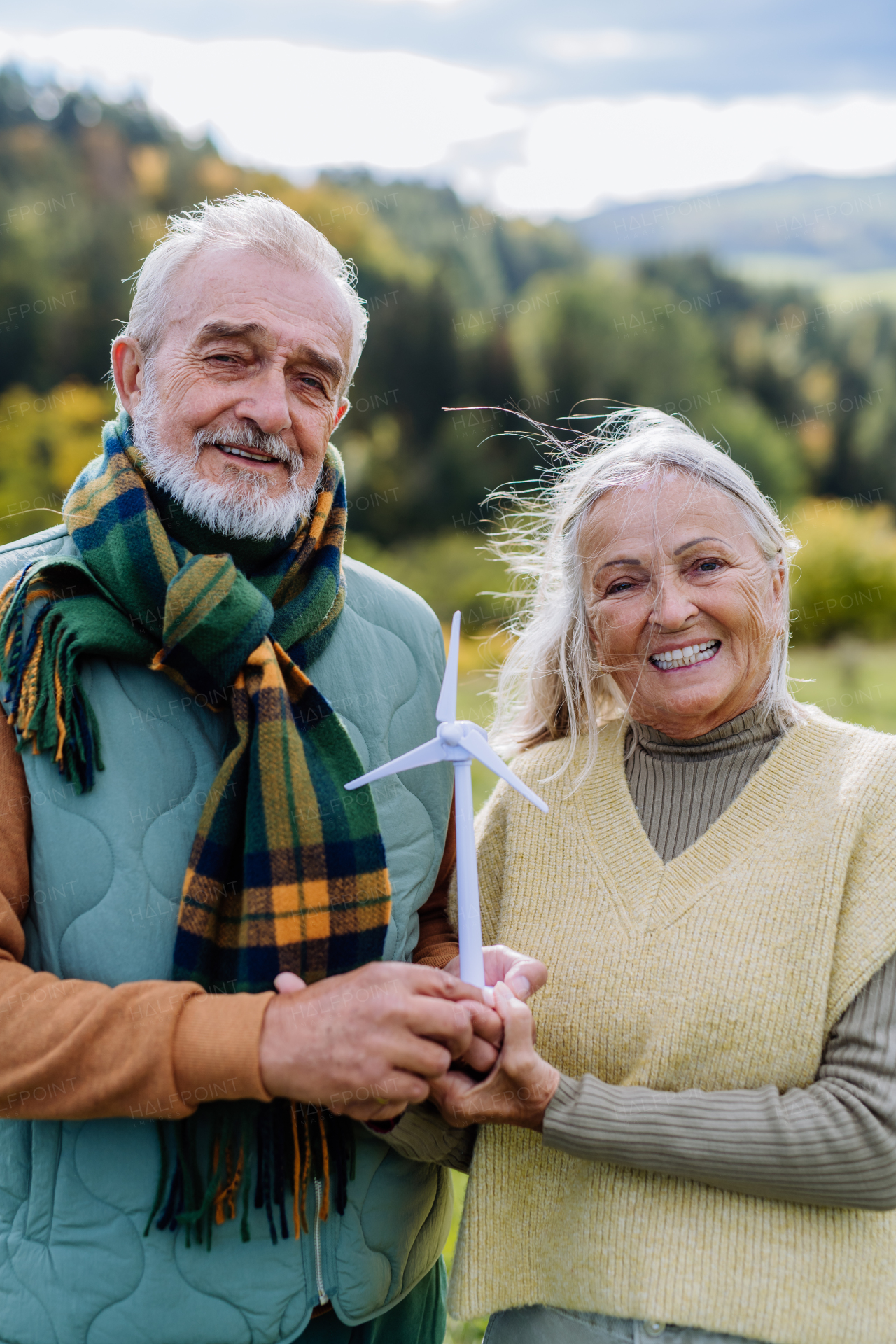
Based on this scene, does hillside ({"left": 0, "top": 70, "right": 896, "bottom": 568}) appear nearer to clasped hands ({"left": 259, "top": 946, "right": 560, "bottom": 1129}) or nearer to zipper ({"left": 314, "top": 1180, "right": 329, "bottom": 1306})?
zipper ({"left": 314, "top": 1180, "right": 329, "bottom": 1306})

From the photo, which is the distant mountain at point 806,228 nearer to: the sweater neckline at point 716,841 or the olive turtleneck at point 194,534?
the sweater neckline at point 716,841

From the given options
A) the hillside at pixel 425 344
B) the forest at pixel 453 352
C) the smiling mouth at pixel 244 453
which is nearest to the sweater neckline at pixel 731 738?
the smiling mouth at pixel 244 453

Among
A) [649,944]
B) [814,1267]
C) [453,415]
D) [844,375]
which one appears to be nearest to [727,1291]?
[814,1267]

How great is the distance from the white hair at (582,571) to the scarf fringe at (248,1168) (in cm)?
110

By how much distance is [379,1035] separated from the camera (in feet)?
6.54

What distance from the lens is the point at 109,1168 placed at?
7.08 ft

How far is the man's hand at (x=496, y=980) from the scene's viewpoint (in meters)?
2.21

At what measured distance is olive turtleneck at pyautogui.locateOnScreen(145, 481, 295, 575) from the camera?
2.39 m

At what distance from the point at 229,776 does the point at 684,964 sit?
110cm

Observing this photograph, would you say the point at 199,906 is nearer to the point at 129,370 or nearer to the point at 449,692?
the point at 449,692

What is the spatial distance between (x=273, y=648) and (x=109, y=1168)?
1099 millimetres

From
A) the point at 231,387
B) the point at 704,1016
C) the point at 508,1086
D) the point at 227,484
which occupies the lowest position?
the point at 508,1086

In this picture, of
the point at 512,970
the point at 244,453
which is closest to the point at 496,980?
the point at 512,970

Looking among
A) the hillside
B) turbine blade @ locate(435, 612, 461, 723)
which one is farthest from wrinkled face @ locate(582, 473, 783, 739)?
the hillside
